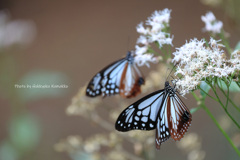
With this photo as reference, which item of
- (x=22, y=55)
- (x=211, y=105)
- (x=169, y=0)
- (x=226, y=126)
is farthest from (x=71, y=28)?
(x=226, y=126)

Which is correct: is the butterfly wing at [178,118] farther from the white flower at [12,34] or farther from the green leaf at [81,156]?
the white flower at [12,34]

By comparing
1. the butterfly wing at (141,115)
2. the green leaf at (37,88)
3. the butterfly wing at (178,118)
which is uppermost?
the green leaf at (37,88)

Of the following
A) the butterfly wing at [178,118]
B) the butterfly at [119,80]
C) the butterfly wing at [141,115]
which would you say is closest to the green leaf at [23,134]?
the butterfly at [119,80]

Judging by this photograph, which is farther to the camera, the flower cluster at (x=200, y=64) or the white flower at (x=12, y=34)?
the white flower at (x=12, y=34)

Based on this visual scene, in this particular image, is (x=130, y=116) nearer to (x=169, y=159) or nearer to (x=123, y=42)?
(x=169, y=159)

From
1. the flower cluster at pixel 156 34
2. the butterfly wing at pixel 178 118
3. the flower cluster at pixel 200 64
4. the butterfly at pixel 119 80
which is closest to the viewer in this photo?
the flower cluster at pixel 200 64

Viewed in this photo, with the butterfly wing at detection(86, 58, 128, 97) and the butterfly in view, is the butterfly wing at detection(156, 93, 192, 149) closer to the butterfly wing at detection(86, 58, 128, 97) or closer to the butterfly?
the butterfly
